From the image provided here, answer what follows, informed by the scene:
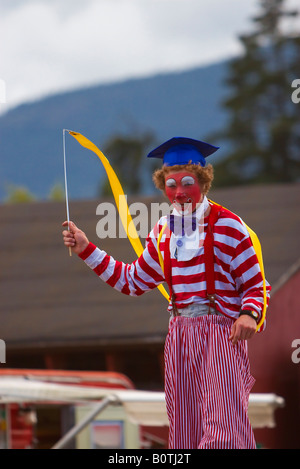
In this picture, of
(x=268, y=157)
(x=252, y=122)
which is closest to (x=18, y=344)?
(x=268, y=157)

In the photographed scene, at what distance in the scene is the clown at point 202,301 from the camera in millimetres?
4430

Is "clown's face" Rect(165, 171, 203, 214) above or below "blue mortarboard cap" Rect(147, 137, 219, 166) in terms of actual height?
below

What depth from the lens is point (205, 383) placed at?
14.8 feet

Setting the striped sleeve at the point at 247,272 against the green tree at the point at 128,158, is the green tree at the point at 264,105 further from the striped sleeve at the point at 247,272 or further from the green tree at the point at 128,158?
the striped sleeve at the point at 247,272

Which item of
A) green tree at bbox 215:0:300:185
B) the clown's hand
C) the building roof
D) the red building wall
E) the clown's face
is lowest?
the clown's hand

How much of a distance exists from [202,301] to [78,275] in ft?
47.1

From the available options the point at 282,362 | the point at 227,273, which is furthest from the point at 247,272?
the point at 282,362

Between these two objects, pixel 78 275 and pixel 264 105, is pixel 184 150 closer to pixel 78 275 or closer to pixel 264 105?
pixel 78 275

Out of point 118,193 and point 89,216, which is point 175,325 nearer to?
point 118,193

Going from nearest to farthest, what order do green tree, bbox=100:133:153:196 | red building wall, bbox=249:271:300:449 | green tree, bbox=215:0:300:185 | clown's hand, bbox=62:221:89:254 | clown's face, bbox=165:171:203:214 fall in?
clown's face, bbox=165:171:203:214, clown's hand, bbox=62:221:89:254, red building wall, bbox=249:271:300:449, green tree, bbox=215:0:300:185, green tree, bbox=100:133:153:196

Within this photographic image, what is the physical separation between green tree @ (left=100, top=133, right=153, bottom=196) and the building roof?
38872mm

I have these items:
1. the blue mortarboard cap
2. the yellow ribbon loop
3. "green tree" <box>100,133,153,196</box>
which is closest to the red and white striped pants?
the yellow ribbon loop

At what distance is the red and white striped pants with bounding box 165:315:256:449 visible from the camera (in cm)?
440

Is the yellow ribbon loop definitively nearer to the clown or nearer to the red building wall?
the clown
